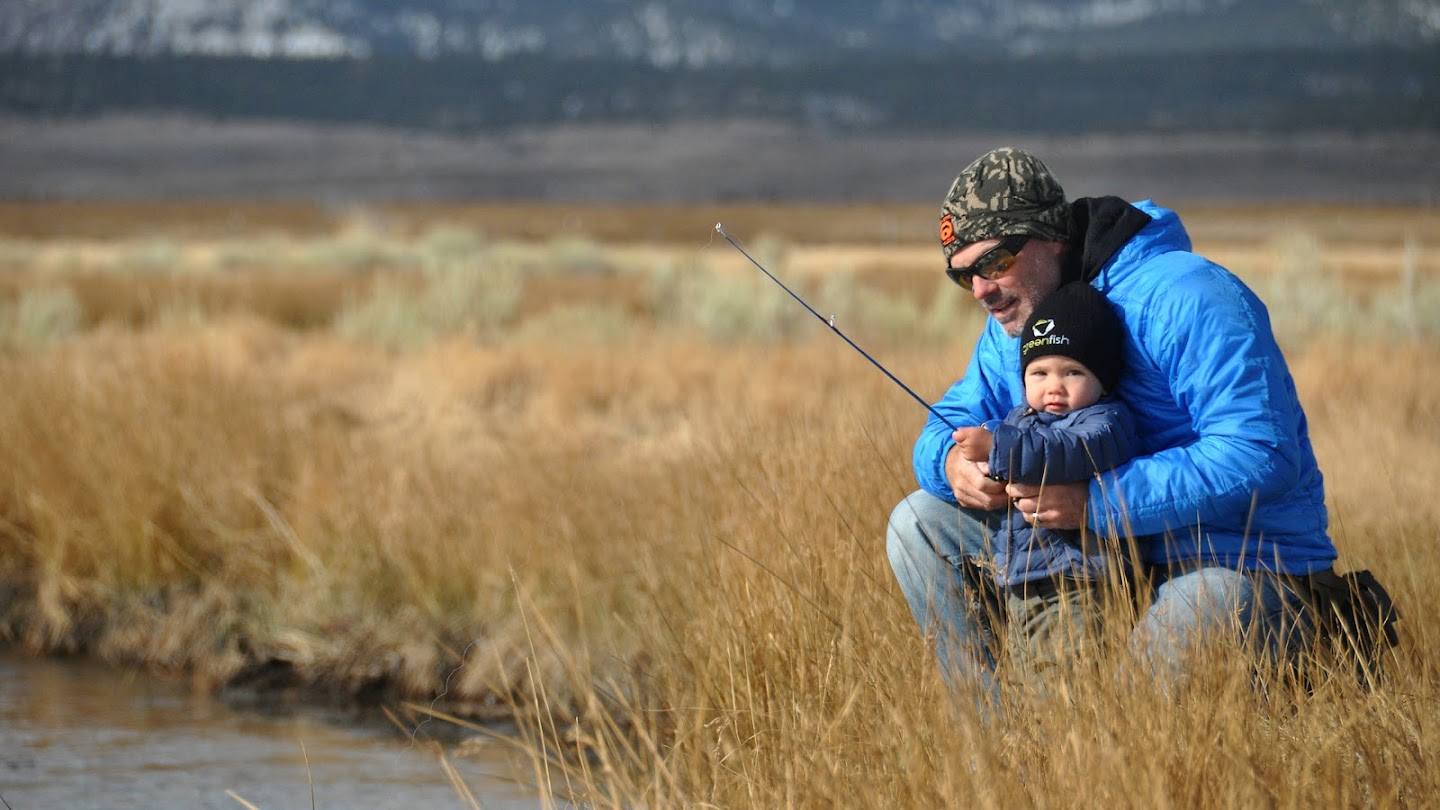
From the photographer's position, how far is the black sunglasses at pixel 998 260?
136 inches

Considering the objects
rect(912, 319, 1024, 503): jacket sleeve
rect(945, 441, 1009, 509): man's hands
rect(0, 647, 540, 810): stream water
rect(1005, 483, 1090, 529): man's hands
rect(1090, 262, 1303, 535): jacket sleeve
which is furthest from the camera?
rect(0, 647, 540, 810): stream water

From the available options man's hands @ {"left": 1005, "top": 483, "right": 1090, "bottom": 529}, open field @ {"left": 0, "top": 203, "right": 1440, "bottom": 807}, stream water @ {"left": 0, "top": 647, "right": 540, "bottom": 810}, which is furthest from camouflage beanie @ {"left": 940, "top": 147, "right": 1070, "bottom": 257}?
stream water @ {"left": 0, "top": 647, "right": 540, "bottom": 810}

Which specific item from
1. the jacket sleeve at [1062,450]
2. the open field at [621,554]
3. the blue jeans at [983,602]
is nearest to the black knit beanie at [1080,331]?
the jacket sleeve at [1062,450]

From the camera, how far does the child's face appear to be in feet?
10.9

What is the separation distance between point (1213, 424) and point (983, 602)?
2.13 ft

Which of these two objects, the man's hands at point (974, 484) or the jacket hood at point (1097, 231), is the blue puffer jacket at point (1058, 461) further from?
the jacket hood at point (1097, 231)

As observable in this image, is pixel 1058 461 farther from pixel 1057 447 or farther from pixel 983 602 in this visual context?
pixel 983 602

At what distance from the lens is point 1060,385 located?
335 centimetres

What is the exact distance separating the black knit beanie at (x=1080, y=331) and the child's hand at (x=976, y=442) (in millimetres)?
187

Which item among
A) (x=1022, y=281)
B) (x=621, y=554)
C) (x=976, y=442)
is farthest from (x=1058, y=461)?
(x=621, y=554)

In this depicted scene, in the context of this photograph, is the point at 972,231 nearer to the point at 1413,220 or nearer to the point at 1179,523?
the point at 1179,523

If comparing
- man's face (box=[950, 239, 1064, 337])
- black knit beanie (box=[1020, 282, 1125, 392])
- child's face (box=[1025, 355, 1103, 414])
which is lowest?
child's face (box=[1025, 355, 1103, 414])

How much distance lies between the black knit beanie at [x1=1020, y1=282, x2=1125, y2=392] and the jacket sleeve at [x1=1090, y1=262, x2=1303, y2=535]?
9cm

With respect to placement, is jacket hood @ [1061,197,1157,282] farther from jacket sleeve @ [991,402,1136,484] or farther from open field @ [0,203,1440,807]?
open field @ [0,203,1440,807]
